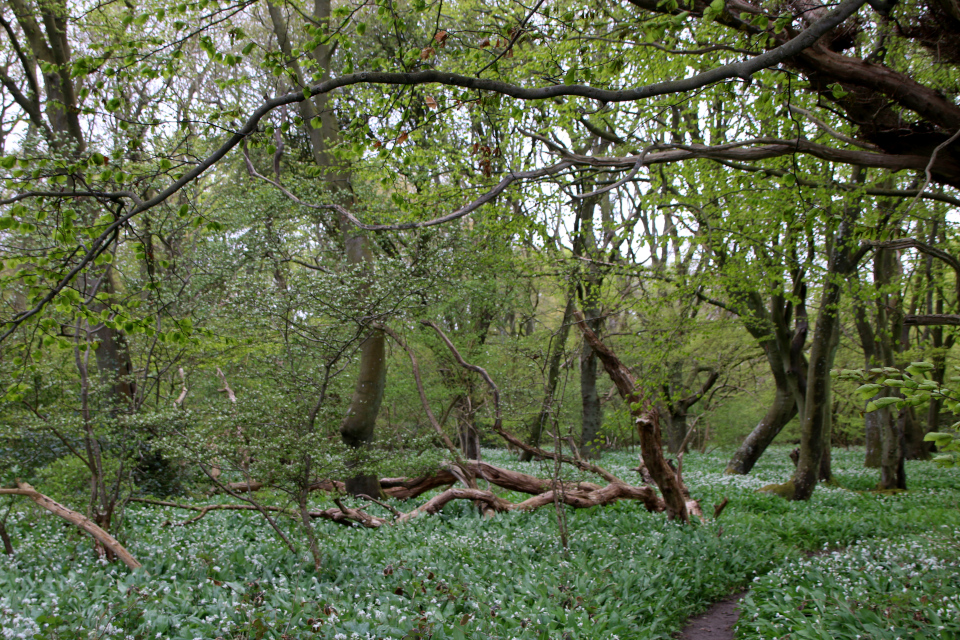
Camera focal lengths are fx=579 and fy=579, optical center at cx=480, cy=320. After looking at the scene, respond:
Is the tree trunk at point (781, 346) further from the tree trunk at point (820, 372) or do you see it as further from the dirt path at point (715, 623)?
the dirt path at point (715, 623)

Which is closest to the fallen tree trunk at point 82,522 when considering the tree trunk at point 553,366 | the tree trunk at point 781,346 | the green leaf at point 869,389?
the green leaf at point 869,389

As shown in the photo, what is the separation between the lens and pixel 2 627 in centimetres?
364

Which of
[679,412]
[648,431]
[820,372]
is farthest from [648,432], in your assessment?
[679,412]

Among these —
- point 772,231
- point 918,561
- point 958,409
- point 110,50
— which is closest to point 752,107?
point 772,231

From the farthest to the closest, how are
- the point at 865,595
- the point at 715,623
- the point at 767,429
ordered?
the point at 767,429
the point at 715,623
the point at 865,595

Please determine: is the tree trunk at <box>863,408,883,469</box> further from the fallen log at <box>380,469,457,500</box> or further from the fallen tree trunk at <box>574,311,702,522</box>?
the fallen log at <box>380,469,457,500</box>

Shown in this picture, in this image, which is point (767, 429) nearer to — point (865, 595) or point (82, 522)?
point (865, 595)

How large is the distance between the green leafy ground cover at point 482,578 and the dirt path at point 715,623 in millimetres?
113

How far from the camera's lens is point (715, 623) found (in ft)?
18.4

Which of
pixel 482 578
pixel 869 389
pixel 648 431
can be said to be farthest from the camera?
pixel 648 431

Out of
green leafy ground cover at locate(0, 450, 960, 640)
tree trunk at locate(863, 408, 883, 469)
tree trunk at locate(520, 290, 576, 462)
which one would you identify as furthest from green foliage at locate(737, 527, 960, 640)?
tree trunk at locate(863, 408, 883, 469)

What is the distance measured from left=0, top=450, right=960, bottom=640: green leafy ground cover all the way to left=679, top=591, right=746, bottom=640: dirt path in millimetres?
113

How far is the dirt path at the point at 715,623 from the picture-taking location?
17.4 ft

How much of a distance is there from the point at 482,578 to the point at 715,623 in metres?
2.31
